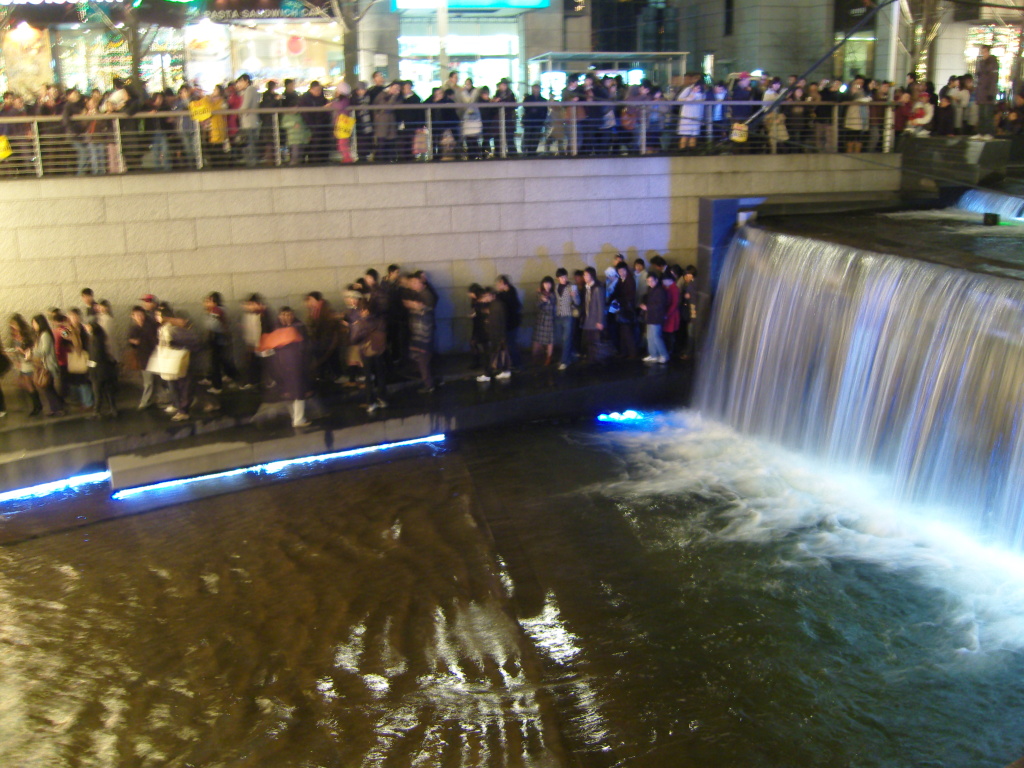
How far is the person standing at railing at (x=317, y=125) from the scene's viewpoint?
48.5 ft

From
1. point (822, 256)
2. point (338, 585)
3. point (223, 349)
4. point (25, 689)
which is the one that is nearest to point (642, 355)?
point (822, 256)

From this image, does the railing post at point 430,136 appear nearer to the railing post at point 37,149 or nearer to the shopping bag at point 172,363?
the shopping bag at point 172,363

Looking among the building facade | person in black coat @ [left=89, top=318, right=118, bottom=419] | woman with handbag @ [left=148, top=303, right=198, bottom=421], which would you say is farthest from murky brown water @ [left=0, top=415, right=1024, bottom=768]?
the building facade

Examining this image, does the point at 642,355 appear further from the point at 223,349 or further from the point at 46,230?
the point at 46,230

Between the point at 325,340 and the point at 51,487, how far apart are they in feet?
13.3

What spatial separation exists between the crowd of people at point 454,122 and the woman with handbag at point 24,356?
98.5 inches

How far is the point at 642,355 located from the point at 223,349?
635 centimetres

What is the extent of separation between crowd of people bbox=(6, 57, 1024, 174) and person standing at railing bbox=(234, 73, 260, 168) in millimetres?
22

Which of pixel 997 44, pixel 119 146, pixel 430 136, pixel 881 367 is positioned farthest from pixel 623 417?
pixel 997 44

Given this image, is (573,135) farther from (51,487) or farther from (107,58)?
(107,58)

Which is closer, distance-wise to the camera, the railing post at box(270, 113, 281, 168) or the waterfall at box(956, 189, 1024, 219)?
the waterfall at box(956, 189, 1024, 219)

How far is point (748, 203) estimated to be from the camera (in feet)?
48.6

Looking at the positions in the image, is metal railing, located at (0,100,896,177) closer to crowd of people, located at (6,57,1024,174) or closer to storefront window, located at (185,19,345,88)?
crowd of people, located at (6,57,1024,174)

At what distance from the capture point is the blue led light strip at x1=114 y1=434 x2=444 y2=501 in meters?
11.4
